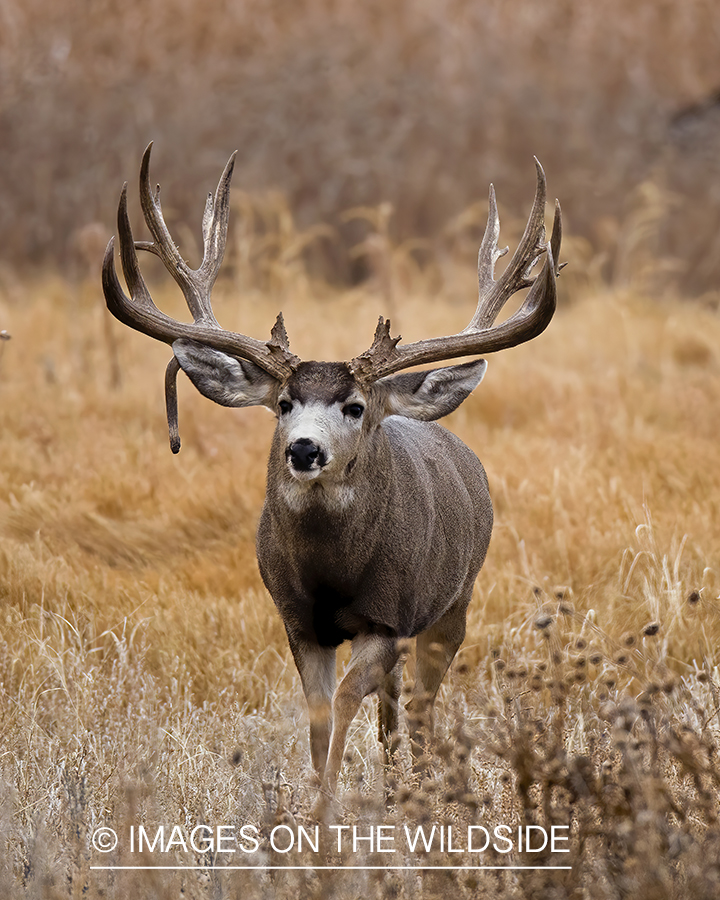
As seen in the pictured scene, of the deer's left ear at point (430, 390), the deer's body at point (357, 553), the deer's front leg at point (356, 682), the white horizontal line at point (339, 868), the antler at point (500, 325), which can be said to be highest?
the antler at point (500, 325)

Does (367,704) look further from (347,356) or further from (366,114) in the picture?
(366,114)

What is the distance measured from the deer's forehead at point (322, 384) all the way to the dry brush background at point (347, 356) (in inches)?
40.9

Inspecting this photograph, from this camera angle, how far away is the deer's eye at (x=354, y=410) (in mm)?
4441

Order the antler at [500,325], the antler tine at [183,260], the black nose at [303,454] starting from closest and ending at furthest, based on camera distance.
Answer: the black nose at [303,454] → the antler at [500,325] → the antler tine at [183,260]

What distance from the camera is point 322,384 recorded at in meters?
4.45

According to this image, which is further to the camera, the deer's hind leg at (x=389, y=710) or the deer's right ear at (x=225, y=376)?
the deer's hind leg at (x=389, y=710)

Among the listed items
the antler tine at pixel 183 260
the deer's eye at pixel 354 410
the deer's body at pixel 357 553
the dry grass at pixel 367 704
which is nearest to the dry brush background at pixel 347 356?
the dry grass at pixel 367 704

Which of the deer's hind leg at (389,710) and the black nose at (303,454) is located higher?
the black nose at (303,454)

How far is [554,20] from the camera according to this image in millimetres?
21953

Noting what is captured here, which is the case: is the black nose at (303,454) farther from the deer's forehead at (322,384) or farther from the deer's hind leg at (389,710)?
the deer's hind leg at (389,710)

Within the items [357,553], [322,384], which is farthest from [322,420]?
[357,553]

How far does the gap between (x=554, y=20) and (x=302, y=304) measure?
10291 mm

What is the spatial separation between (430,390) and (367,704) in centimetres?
152

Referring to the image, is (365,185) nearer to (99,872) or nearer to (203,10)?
(203,10)
